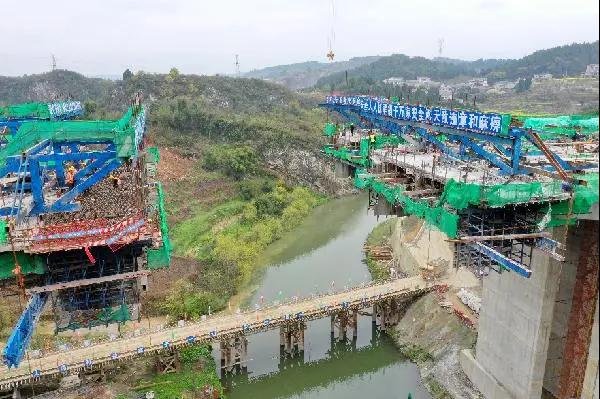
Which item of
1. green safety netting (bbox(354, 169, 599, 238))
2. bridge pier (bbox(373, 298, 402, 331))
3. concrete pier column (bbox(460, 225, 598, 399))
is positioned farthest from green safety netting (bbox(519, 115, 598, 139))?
bridge pier (bbox(373, 298, 402, 331))

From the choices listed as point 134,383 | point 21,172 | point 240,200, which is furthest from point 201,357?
point 240,200

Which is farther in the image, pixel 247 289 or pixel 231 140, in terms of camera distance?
pixel 231 140

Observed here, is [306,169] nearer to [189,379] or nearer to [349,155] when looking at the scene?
[349,155]

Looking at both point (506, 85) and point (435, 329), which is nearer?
point (435, 329)

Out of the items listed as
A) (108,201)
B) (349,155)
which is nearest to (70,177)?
(108,201)

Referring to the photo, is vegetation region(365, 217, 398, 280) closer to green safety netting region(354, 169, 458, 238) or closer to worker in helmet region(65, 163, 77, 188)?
green safety netting region(354, 169, 458, 238)

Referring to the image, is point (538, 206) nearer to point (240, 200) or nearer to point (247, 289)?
point (247, 289)
